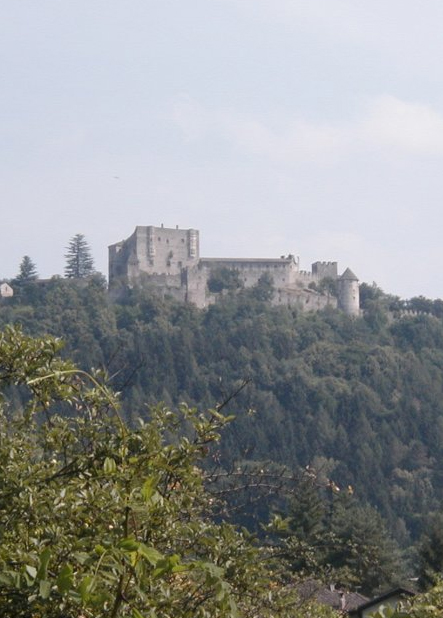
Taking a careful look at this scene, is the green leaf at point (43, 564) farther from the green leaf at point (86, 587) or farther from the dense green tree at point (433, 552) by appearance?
the dense green tree at point (433, 552)

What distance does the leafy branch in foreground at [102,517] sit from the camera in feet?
17.0

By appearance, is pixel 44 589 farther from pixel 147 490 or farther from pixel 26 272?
pixel 26 272

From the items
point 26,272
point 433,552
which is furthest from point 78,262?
point 433,552

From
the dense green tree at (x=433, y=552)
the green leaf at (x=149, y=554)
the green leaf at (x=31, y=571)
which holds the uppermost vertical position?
the green leaf at (x=149, y=554)

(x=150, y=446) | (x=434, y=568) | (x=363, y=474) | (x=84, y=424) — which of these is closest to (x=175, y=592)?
(x=150, y=446)

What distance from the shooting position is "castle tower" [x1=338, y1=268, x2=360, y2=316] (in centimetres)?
10662

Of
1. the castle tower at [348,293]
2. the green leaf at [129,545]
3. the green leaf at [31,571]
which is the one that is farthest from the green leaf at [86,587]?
the castle tower at [348,293]

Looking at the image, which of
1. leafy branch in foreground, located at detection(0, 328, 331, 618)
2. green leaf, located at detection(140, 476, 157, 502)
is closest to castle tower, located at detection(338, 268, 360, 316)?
leafy branch in foreground, located at detection(0, 328, 331, 618)

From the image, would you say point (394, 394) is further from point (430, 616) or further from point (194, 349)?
point (430, 616)

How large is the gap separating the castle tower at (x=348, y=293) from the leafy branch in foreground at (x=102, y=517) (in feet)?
326

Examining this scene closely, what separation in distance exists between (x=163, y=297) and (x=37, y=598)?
317 ft

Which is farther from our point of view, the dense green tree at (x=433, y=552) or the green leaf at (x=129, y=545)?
the dense green tree at (x=433, y=552)

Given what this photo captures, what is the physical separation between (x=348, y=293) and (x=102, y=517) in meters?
102

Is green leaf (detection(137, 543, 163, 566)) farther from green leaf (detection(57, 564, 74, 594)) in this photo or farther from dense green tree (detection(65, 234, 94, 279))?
dense green tree (detection(65, 234, 94, 279))
